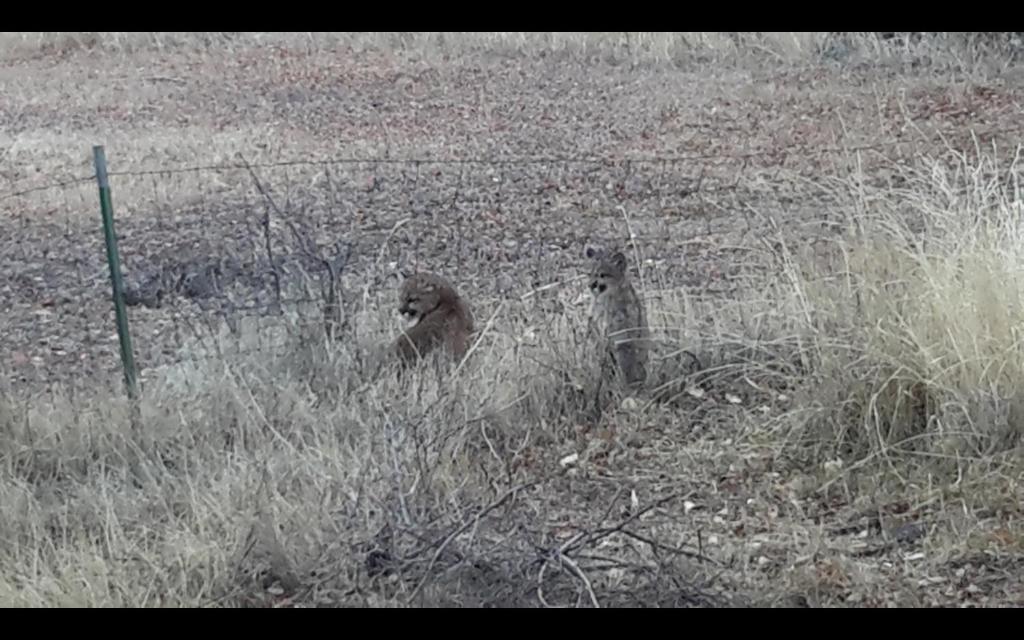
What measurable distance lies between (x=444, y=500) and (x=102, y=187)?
254 cm

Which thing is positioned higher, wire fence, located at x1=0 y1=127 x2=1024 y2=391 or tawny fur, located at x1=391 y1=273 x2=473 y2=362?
tawny fur, located at x1=391 y1=273 x2=473 y2=362

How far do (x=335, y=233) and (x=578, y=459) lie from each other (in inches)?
209

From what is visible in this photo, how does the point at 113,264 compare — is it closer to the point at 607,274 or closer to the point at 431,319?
the point at 431,319

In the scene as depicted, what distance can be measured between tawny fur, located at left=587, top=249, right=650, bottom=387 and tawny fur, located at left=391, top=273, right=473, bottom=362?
76 centimetres

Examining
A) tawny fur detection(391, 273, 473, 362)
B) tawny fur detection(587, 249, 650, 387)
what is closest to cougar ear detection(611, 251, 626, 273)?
tawny fur detection(587, 249, 650, 387)

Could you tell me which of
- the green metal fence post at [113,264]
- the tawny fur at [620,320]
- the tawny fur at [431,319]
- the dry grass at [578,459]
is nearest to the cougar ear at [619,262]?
the tawny fur at [620,320]

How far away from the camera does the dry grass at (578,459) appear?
14.1ft

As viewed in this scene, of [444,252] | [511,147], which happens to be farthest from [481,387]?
[511,147]

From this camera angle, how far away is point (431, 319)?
657cm

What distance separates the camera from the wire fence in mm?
7645

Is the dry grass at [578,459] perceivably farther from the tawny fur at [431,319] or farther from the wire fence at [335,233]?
the wire fence at [335,233]

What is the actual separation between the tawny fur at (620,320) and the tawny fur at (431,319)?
2.50 ft

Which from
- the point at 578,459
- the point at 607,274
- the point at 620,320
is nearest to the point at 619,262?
the point at 607,274

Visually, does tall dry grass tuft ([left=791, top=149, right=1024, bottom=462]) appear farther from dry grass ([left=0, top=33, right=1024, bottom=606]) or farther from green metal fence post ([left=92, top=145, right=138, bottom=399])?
green metal fence post ([left=92, top=145, right=138, bottom=399])
